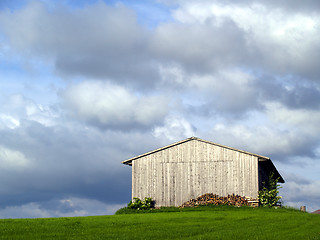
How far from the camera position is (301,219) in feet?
92.8

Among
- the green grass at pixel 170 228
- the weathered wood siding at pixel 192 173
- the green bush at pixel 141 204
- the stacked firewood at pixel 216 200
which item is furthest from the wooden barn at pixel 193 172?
the green grass at pixel 170 228

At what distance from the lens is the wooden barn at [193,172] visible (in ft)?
134

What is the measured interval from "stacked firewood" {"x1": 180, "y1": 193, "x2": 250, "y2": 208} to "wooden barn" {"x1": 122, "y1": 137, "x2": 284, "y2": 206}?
400 millimetres

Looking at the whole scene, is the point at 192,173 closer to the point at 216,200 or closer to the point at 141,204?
the point at 216,200

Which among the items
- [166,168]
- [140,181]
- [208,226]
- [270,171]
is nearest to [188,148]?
[166,168]

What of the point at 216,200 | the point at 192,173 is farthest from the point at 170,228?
the point at 192,173

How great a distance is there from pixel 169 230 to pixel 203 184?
19.9 m

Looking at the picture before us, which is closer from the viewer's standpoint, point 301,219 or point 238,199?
point 301,219

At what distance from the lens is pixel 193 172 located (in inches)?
1649

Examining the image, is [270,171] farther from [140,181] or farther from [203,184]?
[140,181]

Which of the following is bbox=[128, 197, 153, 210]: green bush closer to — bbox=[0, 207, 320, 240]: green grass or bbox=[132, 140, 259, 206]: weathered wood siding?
bbox=[132, 140, 259, 206]: weathered wood siding

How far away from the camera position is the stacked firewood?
39.8m

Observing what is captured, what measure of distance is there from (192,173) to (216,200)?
3389 mm

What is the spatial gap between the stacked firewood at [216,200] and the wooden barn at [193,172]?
1.31 feet
